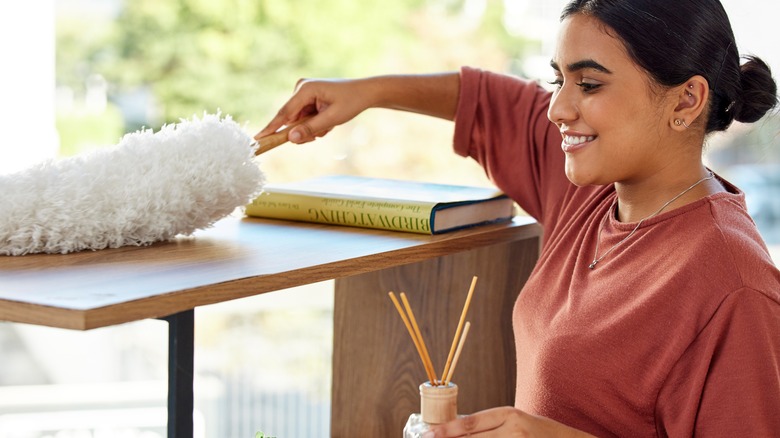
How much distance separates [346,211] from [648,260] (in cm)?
40

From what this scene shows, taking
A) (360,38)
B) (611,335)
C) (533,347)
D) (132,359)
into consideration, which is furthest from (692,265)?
(360,38)

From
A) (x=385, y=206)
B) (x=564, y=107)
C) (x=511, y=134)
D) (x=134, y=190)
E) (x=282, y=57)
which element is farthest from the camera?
(x=282, y=57)

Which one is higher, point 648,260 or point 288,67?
point 288,67

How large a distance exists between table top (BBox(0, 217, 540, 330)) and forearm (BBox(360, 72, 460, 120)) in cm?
26

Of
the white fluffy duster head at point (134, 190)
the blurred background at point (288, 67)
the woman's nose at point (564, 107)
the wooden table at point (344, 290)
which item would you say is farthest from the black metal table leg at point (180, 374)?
the blurred background at point (288, 67)

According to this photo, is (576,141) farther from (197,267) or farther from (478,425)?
(197,267)

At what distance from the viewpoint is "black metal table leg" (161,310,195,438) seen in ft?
3.25

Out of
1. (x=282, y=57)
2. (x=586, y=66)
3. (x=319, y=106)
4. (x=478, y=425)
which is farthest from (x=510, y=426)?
(x=282, y=57)

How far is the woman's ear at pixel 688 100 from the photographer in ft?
3.86

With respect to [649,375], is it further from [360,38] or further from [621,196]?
[360,38]

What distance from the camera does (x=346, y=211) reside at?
4.36 feet

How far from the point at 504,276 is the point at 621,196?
40cm

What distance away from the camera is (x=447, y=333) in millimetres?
1640

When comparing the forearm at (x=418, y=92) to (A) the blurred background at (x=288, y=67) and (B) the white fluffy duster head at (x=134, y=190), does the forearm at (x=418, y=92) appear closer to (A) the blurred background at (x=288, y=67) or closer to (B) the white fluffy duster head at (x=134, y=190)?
(B) the white fluffy duster head at (x=134, y=190)
